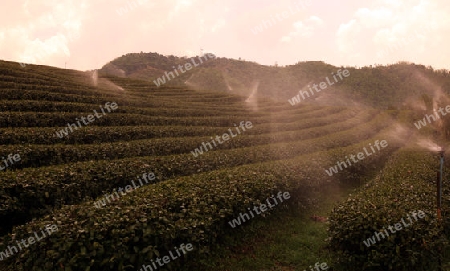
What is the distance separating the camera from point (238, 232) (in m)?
10.4

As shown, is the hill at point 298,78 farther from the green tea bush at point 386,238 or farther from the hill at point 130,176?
the green tea bush at point 386,238

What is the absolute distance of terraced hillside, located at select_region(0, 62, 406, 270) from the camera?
264 inches

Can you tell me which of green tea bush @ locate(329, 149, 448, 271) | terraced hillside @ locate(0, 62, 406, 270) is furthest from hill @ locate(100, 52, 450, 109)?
green tea bush @ locate(329, 149, 448, 271)

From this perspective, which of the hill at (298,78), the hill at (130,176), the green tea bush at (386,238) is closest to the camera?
the hill at (130,176)

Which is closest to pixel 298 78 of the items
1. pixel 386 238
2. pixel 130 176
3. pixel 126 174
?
pixel 130 176

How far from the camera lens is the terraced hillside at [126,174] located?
6.71 m

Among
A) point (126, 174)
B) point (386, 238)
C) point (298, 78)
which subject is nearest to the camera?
point (386, 238)

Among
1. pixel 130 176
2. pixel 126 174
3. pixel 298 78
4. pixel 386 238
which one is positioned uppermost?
pixel 298 78

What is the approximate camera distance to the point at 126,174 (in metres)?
13.4

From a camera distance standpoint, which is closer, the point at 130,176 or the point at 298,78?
the point at 130,176

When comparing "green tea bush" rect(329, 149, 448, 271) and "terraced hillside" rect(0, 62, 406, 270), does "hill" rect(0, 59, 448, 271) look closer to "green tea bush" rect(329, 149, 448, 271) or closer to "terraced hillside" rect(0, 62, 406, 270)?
"terraced hillside" rect(0, 62, 406, 270)

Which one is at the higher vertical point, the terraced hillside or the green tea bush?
the terraced hillside

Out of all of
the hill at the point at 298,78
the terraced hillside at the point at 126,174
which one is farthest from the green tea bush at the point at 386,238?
the hill at the point at 298,78

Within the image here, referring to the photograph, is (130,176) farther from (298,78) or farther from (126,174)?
(298,78)
